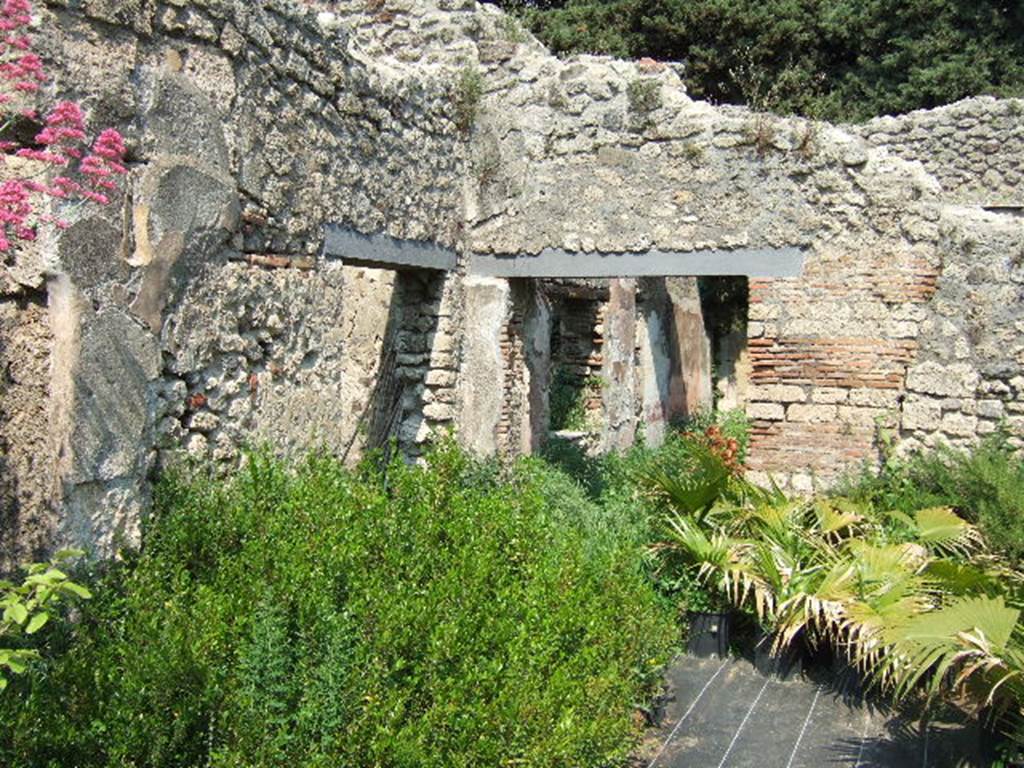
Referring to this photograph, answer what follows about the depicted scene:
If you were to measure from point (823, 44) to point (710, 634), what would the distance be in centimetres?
1648

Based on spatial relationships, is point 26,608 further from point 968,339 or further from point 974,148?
point 974,148

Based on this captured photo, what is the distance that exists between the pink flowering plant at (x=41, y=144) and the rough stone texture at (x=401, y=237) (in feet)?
0.41

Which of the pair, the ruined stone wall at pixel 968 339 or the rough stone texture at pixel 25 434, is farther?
the ruined stone wall at pixel 968 339

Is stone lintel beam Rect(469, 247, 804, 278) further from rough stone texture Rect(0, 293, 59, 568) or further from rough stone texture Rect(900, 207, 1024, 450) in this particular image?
rough stone texture Rect(0, 293, 59, 568)

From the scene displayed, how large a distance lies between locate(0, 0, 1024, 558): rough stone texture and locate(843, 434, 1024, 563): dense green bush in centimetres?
21

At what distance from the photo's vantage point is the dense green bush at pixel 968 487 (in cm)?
611

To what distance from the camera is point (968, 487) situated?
6.49m

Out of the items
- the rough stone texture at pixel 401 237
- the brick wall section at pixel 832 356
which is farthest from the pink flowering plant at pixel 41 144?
the brick wall section at pixel 832 356

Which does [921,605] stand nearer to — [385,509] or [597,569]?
[597,569]

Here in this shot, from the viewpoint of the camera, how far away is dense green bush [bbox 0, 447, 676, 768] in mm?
3045

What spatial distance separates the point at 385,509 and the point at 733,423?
9.43 meters

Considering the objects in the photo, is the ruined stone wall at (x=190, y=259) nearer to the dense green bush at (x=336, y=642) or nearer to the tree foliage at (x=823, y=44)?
the dense green bush at (x=336, y=642)

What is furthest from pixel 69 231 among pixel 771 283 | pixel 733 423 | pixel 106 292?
pixel 733 423

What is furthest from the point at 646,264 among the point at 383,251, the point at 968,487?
the point at 968,487
